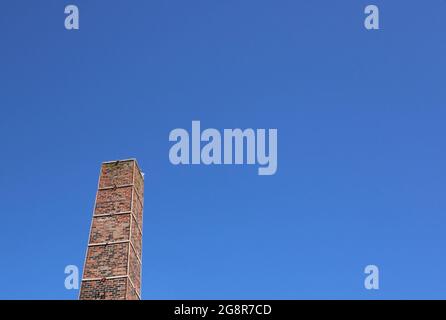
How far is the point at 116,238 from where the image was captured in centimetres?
1481

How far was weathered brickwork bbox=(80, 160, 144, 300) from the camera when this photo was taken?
1402 cm

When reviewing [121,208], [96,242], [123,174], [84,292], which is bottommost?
[84,292]

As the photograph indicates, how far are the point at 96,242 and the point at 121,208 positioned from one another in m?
1.27

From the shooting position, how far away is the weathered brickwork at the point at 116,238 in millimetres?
14023
